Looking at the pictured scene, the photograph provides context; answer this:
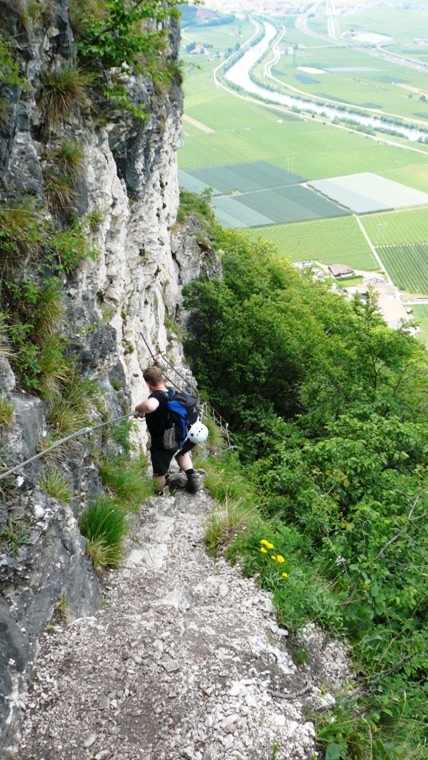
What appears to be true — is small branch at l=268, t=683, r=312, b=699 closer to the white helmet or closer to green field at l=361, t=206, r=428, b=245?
the white helmet

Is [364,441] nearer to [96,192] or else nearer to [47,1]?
[96,192]

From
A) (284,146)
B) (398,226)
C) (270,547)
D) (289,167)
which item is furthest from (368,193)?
(270,547)

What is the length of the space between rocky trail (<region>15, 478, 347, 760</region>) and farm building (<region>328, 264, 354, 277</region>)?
81.4 meters

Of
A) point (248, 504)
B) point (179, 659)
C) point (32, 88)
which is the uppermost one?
point (32, 88)

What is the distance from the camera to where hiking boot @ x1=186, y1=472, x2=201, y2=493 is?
29.0 ft

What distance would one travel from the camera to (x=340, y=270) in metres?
85.9

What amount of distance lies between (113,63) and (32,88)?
2.08 meters

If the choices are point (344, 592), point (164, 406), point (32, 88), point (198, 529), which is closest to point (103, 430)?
point (164, 406)

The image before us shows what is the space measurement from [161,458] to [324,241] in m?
95.5

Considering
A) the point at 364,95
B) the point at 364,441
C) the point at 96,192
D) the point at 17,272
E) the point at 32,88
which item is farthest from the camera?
the point at 364,95

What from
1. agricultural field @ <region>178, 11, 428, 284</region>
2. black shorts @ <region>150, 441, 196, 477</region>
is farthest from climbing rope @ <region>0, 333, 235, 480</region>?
agricultural field @ <region>178, 11, 428, 284</region>

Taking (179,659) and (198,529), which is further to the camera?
(198,529)

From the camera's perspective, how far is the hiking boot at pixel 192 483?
8852 millimetres

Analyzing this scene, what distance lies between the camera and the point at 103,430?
307 inches
